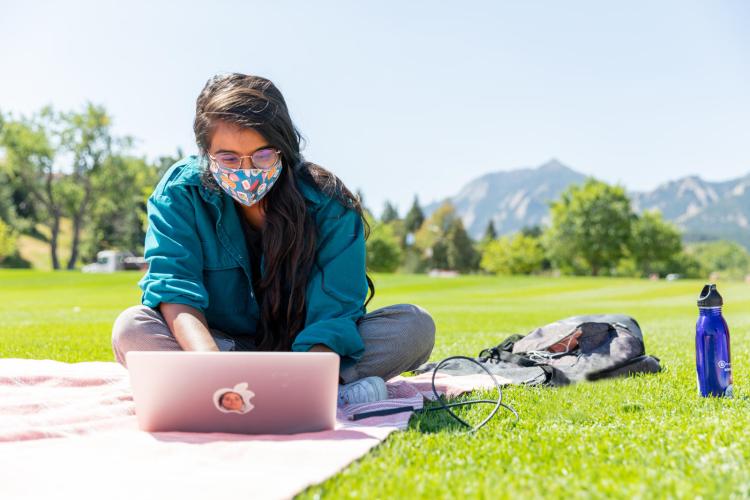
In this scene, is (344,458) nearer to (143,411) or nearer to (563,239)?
(143,411)

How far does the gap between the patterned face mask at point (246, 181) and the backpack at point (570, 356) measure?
1.52m

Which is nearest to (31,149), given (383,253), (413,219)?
(383,253)

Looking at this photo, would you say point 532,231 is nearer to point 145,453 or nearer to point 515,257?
point 515,257

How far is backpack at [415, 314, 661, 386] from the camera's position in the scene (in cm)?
367

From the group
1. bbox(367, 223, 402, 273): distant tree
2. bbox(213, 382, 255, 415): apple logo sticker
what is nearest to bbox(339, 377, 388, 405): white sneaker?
bbox(213, 382, 255, 415): apple logo sticker

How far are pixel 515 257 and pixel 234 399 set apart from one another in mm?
66855

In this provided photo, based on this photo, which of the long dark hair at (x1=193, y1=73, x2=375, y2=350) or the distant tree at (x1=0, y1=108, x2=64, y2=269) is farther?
the distant tree at (x1=0, y1=108, x2=64, y2=269)

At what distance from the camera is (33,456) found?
Result: 211 cm

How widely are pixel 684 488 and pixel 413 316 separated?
1701 mm

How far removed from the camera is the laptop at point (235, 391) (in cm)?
213

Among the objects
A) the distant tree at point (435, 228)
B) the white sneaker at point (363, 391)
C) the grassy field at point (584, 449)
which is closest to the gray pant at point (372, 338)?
the white sneaker at point (363, 391)

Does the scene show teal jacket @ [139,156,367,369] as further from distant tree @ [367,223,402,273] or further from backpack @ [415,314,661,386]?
distant tree @ [367,223,402,273]

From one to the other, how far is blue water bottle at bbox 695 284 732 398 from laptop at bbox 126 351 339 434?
5.42 feet

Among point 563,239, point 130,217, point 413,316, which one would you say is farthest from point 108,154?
point 413,316
